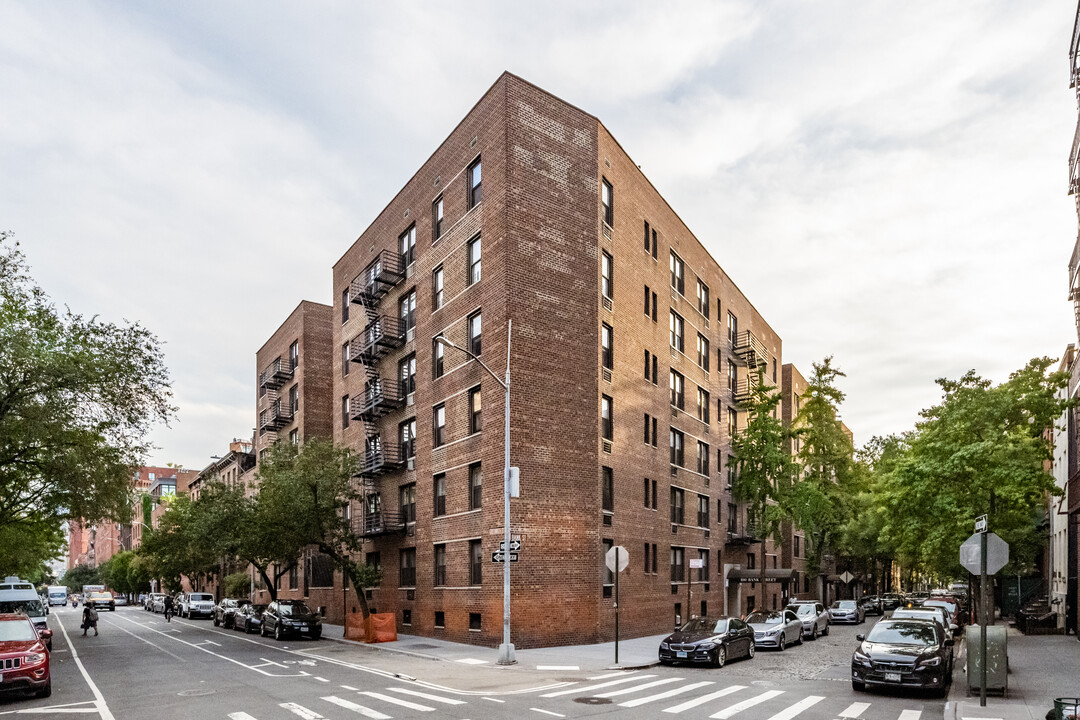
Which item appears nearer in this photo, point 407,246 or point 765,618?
point 765,618

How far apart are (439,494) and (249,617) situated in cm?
1260

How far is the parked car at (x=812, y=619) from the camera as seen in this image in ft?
113

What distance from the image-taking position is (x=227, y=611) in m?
43.3

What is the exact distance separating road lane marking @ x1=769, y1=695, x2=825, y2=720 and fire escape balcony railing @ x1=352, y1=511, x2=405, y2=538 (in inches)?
851

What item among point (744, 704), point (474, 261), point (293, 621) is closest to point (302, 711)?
point (744, 704)

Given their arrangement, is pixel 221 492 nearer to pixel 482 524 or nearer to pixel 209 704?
pixel 482 524

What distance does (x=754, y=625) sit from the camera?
28.8 metres

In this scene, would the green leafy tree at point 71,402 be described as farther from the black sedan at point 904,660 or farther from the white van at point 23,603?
the black sedan at point 904,660

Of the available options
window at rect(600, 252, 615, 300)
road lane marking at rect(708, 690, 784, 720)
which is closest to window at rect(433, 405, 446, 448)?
window at rect(600, 252, 615, 300)

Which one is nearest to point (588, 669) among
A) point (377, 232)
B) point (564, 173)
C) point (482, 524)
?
point (482, 524)

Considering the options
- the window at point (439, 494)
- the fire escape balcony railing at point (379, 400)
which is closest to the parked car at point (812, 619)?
the window at point (439, 494)

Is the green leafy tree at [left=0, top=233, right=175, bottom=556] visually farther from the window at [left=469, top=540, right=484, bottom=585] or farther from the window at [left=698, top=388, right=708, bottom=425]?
the window at [left=698, top=388, right=708, bottom=425]

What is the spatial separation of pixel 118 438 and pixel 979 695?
89.8 feet

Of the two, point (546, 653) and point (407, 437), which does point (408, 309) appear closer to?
point (407, 437)
